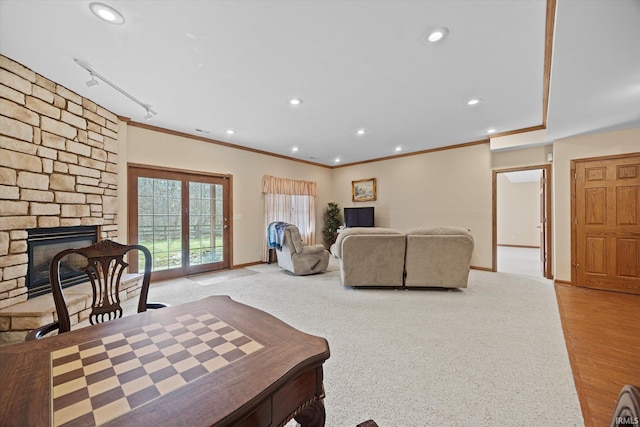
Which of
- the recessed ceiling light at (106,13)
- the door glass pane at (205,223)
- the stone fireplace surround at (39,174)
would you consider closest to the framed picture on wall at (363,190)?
the door glass pane at (205,223)

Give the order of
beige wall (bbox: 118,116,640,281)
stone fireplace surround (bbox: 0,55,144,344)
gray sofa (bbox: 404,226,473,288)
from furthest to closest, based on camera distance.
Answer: beige wall (bbox: 118,116,640,281)
gray sofa (bbox: 404,226,473,288)
stone fireplace surround (bbox: 0,55,144,344)

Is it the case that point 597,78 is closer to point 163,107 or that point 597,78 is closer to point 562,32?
point 562,32

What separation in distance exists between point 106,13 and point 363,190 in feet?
19.3

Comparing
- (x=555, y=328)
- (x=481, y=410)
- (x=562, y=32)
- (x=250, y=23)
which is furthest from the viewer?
(x=555, y=328)

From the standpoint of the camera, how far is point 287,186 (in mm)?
6535

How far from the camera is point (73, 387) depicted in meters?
0.74

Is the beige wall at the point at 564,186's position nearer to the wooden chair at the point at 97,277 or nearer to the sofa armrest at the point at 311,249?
the sofa armrest at the point at 311,249

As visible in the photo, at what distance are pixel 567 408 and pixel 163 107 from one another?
4.84m

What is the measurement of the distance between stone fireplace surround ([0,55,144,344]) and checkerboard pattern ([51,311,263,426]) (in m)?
2.30

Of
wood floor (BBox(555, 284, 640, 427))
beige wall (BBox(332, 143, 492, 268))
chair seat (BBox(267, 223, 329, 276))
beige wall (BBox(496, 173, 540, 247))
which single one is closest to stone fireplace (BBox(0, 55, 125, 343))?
chair seat (BBox(267, 223, 329, 276))

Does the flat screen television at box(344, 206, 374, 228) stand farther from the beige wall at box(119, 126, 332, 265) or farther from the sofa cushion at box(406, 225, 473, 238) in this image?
the sofa cushion at box(406, 225, 473, 238)

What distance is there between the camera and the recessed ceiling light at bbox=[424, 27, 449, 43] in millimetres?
2111

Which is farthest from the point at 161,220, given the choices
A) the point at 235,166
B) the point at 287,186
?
the point at 287,186

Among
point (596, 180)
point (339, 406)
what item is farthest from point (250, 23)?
point (596, 180)
